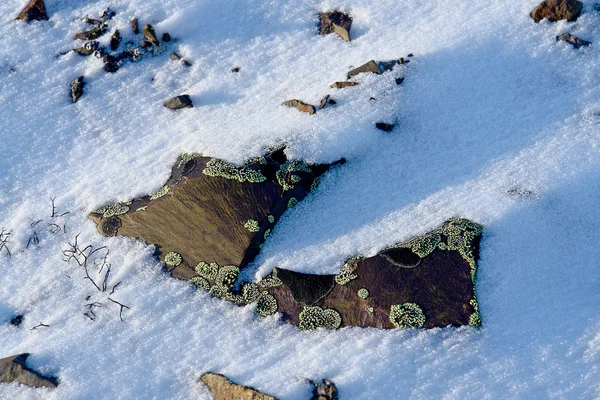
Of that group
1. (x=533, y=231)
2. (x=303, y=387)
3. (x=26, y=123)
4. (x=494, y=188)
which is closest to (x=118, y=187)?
(x=26, y=123)

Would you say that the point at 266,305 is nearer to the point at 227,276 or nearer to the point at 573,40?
the point at 227,276

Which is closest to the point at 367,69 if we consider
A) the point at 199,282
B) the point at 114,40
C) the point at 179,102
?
the point at 179,102

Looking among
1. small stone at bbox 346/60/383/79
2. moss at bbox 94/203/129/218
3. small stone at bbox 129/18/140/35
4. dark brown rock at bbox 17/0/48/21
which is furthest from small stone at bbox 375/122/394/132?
dark brown rock at bbox 17/0/48/21

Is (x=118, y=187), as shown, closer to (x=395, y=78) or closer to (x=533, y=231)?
(x=395, y=78)

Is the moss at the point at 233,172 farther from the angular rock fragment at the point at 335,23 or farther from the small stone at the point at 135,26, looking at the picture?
the small stone at the point at 135,26

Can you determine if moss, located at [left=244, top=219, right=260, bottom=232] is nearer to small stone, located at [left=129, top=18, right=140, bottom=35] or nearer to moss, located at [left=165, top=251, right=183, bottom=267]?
moss, located at [left=165, top=251, right=183, bottom=267]
